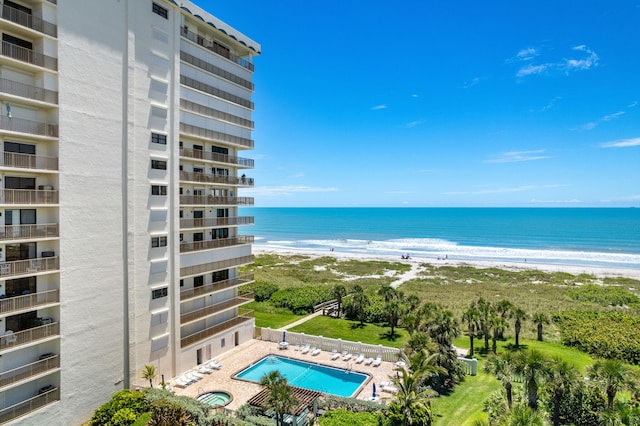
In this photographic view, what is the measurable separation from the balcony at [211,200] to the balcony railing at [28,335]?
1011cm

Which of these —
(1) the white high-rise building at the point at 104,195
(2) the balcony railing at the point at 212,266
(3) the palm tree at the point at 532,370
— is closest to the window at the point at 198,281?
(1) the white high-rise building at the point at 104,195

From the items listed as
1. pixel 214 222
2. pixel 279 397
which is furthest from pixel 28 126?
pixel 279 397

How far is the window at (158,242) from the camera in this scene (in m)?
23.8

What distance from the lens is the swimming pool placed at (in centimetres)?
2539

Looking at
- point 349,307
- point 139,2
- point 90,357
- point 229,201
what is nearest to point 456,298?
point 349,307

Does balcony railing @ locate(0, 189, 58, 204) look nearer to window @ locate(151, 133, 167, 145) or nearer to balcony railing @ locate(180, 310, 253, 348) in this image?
window @ locate(151, 133, 167, 145)

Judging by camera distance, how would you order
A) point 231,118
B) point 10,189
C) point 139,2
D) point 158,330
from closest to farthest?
1. point 10,189
2. point 139,2
3. point 158,330
4. point 231,118

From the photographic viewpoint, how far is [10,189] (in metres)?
17.8

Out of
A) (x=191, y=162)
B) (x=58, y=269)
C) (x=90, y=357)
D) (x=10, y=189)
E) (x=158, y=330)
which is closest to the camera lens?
(x=10, y=189)

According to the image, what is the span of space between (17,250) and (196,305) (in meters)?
12.4

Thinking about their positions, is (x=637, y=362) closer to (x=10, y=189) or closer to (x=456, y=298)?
(x=456, y=298)

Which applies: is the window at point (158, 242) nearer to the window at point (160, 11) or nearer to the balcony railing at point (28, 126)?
the balcony railing at point (28, 126)

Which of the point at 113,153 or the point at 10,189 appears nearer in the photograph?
the point at 10,189

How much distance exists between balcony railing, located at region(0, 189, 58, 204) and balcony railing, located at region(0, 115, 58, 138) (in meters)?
2.75
